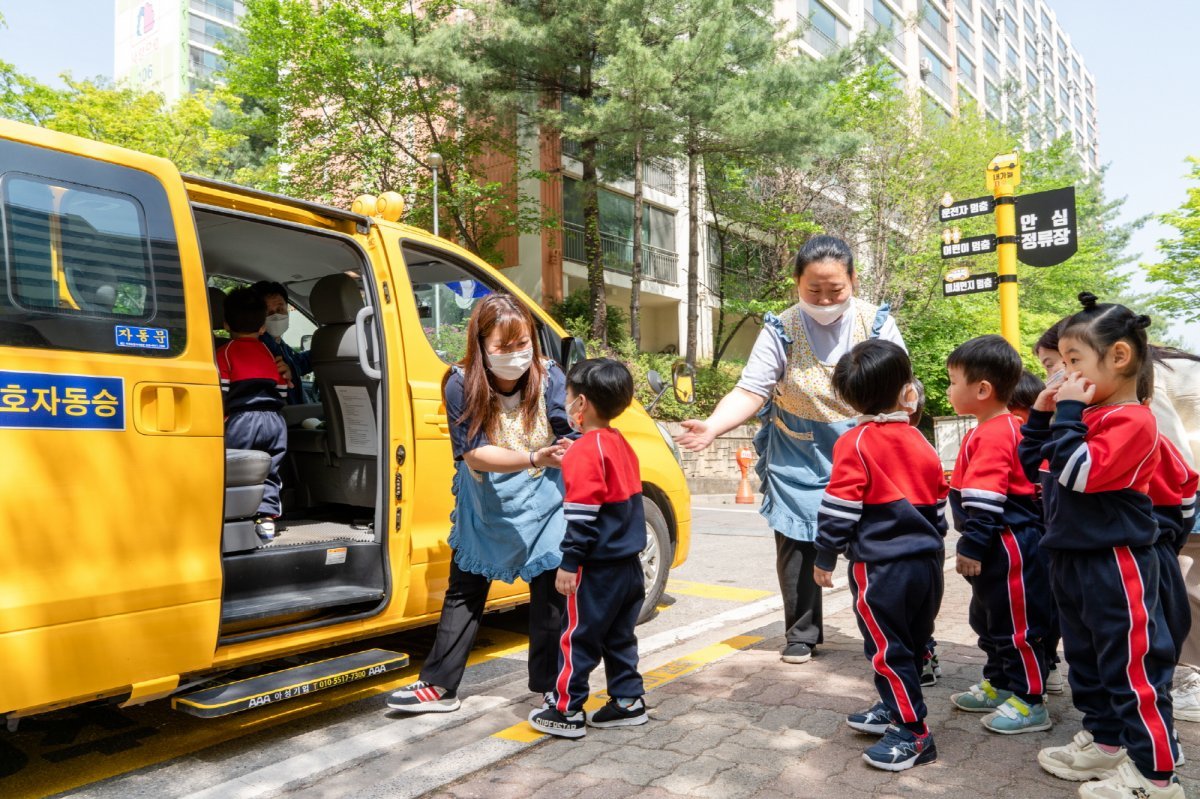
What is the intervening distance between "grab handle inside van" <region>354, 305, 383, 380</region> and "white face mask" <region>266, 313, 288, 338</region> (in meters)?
1.13

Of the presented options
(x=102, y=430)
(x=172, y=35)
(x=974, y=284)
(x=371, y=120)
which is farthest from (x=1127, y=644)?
(x=172, y=35)

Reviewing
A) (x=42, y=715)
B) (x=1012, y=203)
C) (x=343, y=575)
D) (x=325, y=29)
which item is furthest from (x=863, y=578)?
(x=325, y=29)

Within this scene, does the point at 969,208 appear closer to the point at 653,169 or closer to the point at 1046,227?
the point at 1046,227

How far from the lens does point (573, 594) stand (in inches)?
129

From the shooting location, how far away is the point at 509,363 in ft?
11.3

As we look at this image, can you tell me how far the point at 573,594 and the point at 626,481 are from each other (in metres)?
0.46

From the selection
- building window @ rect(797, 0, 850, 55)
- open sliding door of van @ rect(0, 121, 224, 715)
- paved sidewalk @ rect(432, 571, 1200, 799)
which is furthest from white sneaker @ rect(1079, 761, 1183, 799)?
building window @ rect(797, 0, 850, 55)

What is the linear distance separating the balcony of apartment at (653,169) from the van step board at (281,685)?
15.3 metres

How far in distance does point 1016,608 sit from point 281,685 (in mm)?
2753

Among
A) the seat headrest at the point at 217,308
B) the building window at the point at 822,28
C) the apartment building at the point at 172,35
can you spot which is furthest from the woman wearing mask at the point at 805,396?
the apartment building at the point at 172,35

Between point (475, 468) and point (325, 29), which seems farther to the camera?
point (325, 29)

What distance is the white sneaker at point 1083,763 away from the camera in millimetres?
2809

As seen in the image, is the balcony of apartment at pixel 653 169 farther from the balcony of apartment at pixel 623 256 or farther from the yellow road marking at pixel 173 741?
the yellow road marking at pixel 173 741

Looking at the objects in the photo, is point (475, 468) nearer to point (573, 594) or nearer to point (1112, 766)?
point (573, 594)
